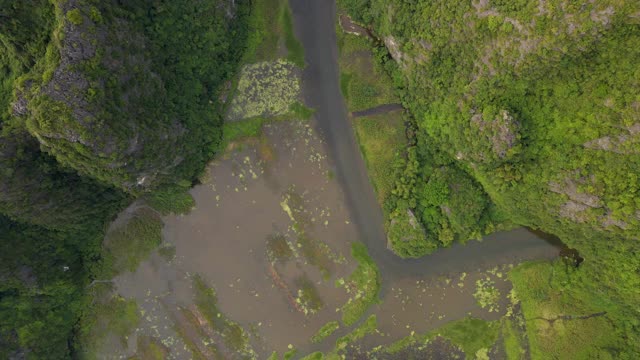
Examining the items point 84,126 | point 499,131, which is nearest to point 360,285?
point 499,131

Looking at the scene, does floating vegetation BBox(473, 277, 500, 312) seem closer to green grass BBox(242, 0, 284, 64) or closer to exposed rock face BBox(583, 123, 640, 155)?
exposed rock face BBox(583, 123, 640, 155)

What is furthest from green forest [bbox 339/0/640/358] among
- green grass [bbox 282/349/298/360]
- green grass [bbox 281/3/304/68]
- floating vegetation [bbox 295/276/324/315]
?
green grass [bbox 282/349/298/360]

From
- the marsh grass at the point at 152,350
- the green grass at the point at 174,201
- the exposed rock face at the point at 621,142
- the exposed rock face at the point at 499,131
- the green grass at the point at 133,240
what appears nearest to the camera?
the exposed rock face at the point at 621,142

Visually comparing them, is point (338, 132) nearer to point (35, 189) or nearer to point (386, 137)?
point (386, 137)

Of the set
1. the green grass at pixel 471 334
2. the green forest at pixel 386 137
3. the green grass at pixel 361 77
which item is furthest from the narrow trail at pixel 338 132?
the green grass at pixel 471 334

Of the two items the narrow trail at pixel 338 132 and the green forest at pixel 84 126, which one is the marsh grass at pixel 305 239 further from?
the green forest at pixel 84 126
